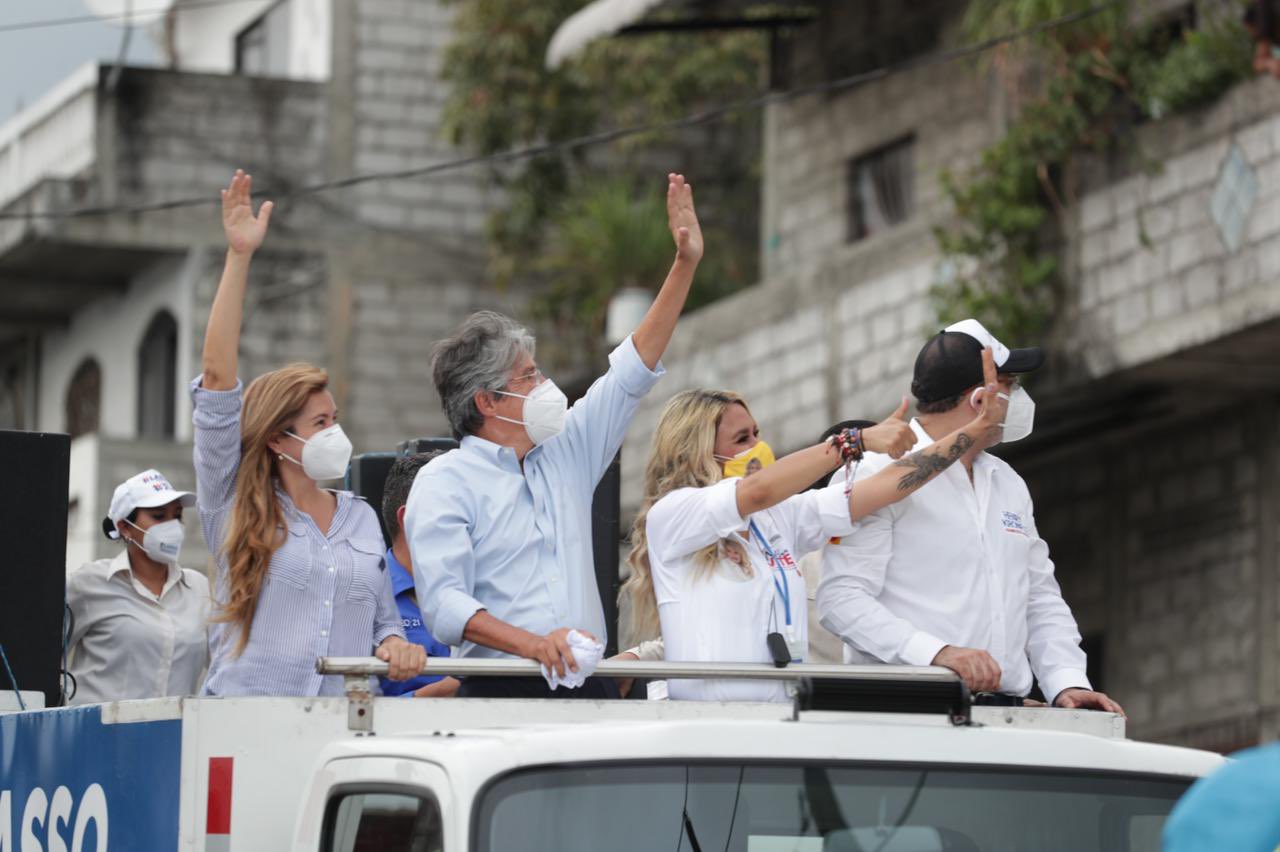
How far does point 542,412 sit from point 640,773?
142 centimetres

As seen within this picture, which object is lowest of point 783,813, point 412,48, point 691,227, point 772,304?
point 783,813

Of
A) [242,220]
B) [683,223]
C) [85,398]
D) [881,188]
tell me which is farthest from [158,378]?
[683,223]

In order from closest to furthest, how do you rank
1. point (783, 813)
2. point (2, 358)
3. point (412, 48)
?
point (783, 813)
point (412, 48)
point (2, 358)

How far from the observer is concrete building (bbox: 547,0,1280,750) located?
43.2 feet

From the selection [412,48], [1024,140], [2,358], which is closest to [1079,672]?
[1024,140]

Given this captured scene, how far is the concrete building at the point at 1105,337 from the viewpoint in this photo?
13164mm

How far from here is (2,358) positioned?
27.2 m

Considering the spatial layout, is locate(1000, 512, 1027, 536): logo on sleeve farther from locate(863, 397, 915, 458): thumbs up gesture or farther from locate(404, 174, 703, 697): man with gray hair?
locate(404, 174, 703, 697): man with gray hair

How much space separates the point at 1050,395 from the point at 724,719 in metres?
10.6

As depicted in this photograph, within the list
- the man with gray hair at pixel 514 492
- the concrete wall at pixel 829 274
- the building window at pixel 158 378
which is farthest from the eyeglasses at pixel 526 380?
the building window at pixel 158 378

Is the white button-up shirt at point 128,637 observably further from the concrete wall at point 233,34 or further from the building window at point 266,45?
the building window at point 266,45

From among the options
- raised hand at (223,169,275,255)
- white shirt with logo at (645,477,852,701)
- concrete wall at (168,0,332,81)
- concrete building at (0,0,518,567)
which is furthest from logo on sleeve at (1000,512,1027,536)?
concrete wall at (168,0,332,81)

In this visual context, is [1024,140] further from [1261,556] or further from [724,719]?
[724,719]

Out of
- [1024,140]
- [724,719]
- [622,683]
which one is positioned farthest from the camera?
[1024,140]
